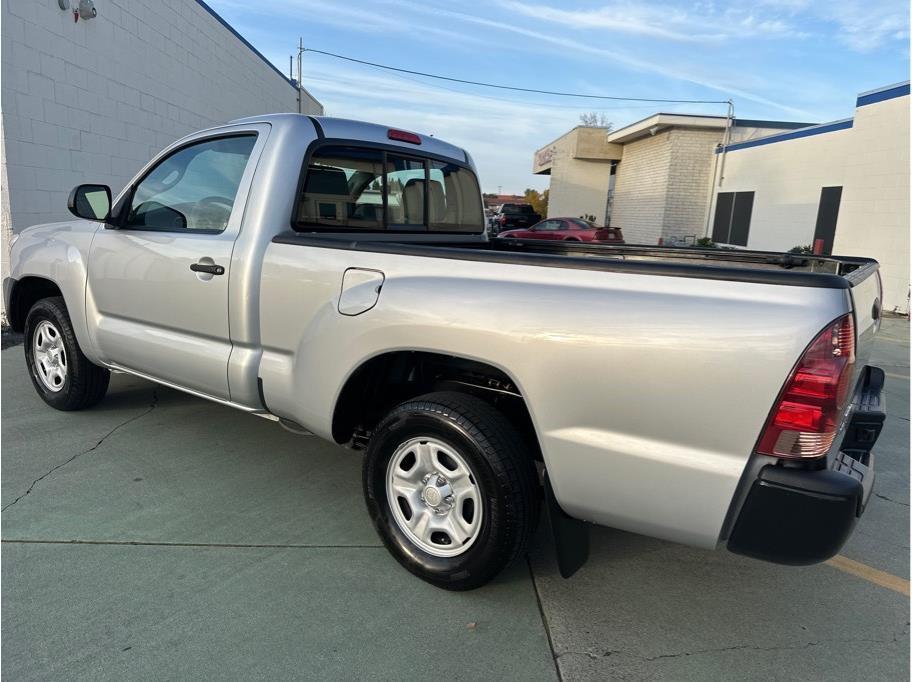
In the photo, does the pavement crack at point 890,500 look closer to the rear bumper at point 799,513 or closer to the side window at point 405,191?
the rear bumper at point 799,513

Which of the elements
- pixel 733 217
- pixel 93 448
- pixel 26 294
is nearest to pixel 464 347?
pixel 93 448

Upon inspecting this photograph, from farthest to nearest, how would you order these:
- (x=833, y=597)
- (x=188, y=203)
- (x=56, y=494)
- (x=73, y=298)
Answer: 1. (x=73, y=298)
2. (x=188, y=203)
3. (x=56, y=494)
4. (x=833, y=597)

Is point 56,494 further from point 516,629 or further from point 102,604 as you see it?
point 516,629

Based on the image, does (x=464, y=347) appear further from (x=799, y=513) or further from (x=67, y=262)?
(x=67, y=262)

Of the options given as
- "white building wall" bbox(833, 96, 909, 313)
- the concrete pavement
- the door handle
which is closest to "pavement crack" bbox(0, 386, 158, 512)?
the concrete pavement

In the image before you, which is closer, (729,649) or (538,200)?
(729,649)

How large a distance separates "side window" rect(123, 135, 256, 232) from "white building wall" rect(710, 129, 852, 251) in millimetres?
14995

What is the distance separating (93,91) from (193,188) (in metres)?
6.68

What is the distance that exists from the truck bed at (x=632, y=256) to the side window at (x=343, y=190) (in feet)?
0.36

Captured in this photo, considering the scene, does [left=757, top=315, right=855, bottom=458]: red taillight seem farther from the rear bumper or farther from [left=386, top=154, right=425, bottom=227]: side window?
[left=386, top=154, right=425, bottom=227]: side window

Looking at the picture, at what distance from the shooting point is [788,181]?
669 inches

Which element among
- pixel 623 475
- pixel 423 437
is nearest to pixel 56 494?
pixel 423 437

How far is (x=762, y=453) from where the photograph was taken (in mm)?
1938

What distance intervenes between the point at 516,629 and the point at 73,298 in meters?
3.52
